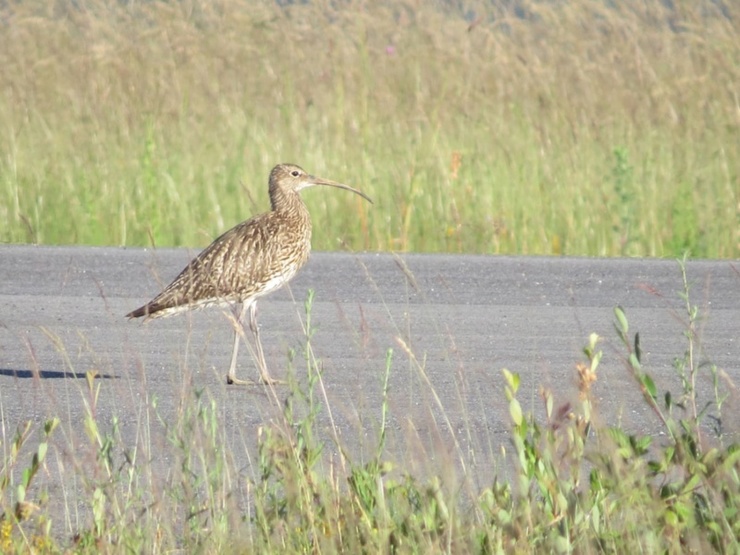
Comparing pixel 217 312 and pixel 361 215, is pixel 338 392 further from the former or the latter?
pixel 361 215


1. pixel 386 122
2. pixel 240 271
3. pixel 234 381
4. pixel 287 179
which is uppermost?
pixel 386 122

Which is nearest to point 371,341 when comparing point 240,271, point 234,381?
point 240,271

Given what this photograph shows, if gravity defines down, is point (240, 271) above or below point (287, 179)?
below

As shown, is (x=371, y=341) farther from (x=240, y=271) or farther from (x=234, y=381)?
(x=234, y=381)

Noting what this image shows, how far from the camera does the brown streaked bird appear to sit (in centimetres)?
731

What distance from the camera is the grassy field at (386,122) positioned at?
37.0 ft

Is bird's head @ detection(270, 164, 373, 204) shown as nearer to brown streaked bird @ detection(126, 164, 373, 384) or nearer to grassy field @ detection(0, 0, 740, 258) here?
brown streaked bird @ detection(126, 164, 373, 384)

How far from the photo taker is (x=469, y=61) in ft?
46.3

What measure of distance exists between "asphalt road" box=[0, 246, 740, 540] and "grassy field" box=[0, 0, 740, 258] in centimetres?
96

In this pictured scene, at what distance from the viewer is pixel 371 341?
780 cm

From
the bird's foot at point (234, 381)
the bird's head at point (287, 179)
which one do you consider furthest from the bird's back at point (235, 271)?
the bird's head at point (287, 179)

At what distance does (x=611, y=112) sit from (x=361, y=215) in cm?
317

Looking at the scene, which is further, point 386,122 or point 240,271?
point 386,122

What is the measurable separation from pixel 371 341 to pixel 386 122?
5701 mm
